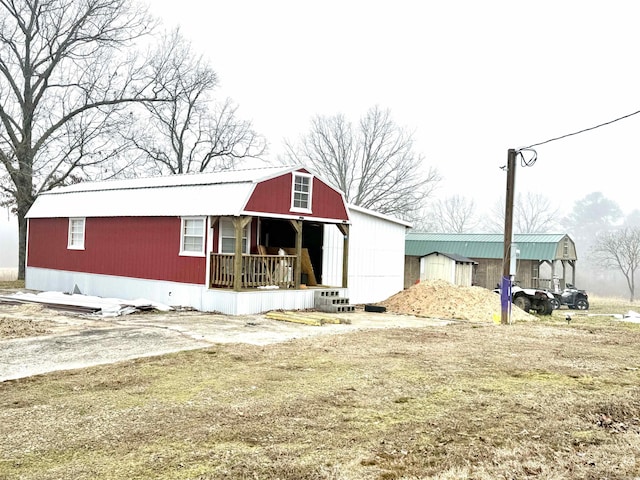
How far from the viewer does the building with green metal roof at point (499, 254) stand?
105 ft

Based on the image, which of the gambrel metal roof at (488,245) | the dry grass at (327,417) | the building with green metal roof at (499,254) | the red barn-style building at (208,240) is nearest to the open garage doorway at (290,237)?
the red barn-style building at (208,240)

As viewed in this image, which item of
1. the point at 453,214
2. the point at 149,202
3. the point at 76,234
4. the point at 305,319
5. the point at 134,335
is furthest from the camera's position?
the point at 453,214

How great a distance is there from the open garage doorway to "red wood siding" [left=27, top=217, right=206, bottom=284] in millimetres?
2965

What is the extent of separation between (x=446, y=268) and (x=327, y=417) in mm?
21559

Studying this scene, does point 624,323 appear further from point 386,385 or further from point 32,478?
point 32,478

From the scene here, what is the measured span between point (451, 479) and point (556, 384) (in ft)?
13.6

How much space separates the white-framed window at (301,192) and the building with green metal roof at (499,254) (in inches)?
559

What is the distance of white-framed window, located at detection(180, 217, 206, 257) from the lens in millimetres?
17234

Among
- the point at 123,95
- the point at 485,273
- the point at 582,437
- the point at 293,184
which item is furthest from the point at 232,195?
the point at 485,273

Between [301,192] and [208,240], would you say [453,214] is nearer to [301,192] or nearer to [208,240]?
[301,192]

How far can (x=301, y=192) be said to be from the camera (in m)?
18.1

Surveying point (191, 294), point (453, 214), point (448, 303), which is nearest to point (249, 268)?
point (191, 294)

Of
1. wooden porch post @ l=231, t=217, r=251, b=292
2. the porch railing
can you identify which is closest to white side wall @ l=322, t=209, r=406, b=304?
the porch railing

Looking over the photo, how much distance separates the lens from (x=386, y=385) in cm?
782
